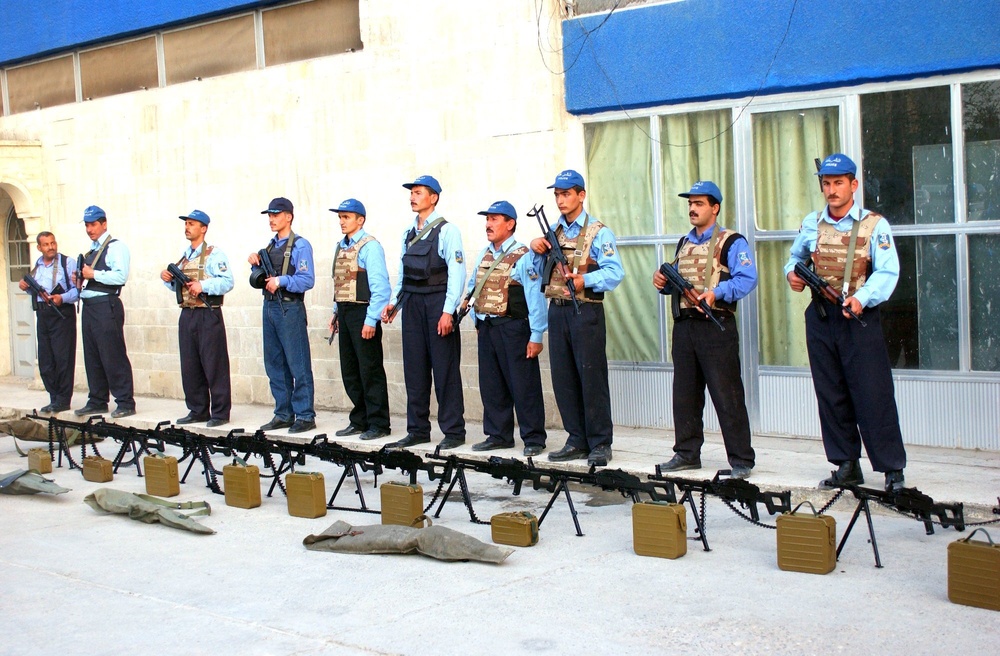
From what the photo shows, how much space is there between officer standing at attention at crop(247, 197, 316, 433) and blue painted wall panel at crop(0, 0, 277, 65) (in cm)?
358

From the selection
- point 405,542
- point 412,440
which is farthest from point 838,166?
point 412,440

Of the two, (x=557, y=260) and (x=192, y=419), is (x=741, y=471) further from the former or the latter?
(x=192, y=419)

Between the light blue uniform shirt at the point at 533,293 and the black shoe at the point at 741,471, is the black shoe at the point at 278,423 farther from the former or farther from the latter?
the black shoe at the point at 741,471

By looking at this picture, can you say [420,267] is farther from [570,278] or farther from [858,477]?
[858,477]

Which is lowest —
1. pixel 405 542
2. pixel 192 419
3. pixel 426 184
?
pixel 405 542

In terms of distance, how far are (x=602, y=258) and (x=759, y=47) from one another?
2.20 m

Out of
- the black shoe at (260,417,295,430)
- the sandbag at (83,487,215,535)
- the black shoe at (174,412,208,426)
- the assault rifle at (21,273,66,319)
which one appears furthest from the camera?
the assault rifle at (21,273,66,319)

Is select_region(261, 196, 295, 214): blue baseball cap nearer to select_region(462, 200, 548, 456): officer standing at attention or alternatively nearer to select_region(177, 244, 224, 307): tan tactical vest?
select_region(177, 244, 224, 307): tan tactical vest

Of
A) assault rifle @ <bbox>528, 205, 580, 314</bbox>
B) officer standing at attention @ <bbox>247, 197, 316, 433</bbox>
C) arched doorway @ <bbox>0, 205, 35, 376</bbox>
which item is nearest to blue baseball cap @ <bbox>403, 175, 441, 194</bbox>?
officer standing at attention @ <bbox>247, 197, 316, 433</bbox>

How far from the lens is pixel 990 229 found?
27.6ft

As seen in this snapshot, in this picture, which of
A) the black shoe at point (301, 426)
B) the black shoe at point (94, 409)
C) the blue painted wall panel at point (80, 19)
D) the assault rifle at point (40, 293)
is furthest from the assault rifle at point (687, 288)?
the assault rifle at point (40, 293)

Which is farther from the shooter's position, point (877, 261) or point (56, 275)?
point (56, 275)

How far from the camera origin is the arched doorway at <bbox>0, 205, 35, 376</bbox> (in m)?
17.2

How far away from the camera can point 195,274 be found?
1137cm
